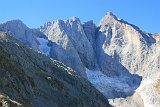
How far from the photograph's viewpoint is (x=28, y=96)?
6775 centimetres

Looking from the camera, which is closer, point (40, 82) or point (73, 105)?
point (40, 82)

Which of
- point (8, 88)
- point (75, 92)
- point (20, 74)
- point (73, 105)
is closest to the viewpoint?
point (8, 88)

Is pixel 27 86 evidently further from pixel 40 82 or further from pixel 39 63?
pixel 39 63

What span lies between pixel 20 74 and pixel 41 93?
5937 millimetres

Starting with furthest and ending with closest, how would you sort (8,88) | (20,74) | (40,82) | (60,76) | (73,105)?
1. (60,76)
2. (73,105)
3. (40,82)
4. (20,74)
5. (8,88)

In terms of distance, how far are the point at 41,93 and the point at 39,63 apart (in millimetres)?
30015

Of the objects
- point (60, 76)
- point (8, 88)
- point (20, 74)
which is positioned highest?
point (60, 76)

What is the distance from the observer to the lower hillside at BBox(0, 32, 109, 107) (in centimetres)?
6238

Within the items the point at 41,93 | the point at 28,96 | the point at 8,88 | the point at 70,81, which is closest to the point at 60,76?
the point at 70,81

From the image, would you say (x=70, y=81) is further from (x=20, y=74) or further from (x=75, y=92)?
(x=20, y=74)

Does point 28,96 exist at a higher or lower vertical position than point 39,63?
lower

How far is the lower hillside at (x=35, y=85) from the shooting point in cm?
6238

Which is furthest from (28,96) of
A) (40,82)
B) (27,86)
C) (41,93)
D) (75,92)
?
(75,92)

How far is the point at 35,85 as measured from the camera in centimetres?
7756
